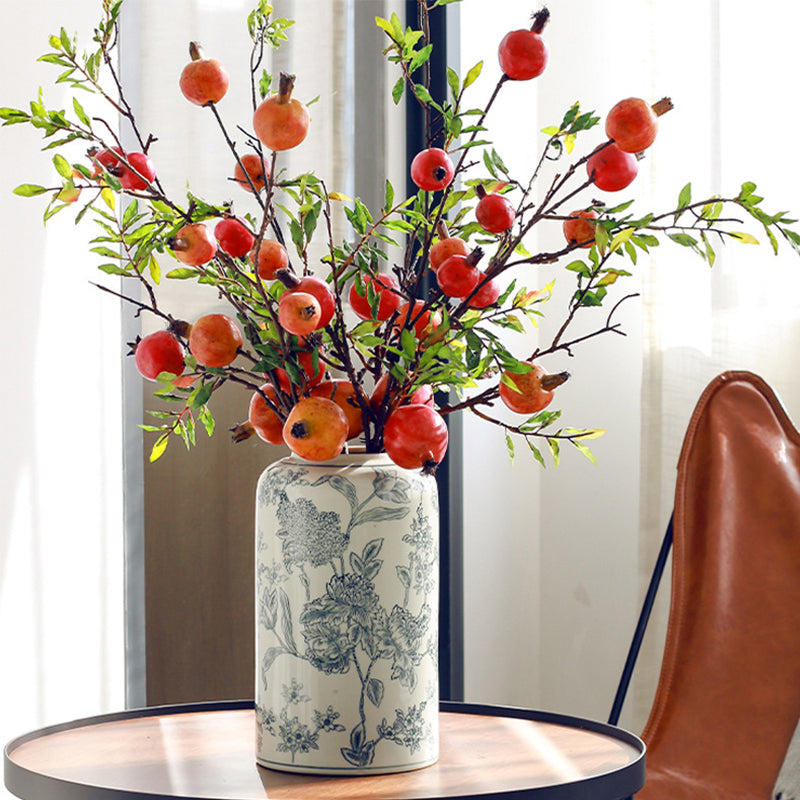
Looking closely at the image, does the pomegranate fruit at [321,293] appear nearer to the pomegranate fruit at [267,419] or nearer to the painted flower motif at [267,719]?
the pomegranate fruit at [267,419]

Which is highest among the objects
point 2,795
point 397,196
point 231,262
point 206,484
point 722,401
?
point 397,196

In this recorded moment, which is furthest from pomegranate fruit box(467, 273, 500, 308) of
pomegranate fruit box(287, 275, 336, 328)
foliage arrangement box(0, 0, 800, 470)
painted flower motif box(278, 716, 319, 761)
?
painted flower motif box(278, 716, 319, 761)

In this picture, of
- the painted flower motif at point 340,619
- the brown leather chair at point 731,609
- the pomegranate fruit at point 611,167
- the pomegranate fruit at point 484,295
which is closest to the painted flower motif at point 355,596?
the painted flower motif at point 340,619

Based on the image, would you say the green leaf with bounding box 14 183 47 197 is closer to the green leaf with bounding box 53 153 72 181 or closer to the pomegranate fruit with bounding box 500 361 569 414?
the green leaf with bounding box 53 153 72 181

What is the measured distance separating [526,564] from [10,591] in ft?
3.87

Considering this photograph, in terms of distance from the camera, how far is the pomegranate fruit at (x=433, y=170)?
761 millimetres

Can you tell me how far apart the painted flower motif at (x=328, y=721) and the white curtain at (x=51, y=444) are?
42 centimetres

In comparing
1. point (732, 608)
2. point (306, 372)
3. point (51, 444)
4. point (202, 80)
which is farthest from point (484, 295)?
point (732, 608)

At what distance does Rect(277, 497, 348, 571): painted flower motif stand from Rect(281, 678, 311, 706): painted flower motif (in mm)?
86

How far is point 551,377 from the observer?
0.76 m

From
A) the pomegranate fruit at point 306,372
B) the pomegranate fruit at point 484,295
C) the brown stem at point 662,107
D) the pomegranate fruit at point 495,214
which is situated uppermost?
the brown stem at point 662,107

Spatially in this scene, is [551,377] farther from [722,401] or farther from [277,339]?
[722,401]

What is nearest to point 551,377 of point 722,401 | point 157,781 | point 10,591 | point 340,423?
point 340,423

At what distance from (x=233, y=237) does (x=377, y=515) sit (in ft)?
0.76
